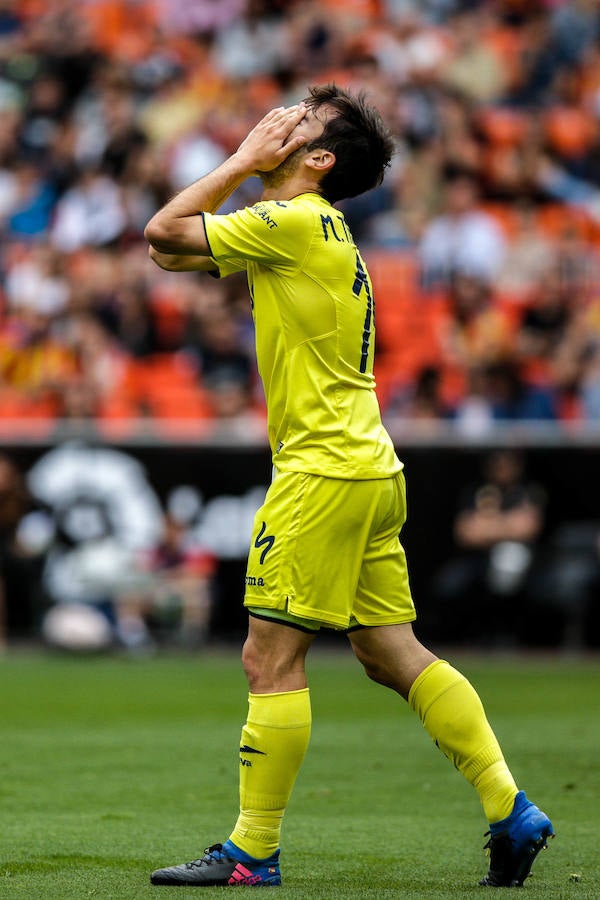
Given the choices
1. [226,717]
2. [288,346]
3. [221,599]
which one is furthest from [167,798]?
[221,599]

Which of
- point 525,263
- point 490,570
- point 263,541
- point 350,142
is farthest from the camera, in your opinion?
point 525,263

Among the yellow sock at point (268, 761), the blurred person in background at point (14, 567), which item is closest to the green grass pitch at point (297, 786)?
the yellow sock at point (268, 761)

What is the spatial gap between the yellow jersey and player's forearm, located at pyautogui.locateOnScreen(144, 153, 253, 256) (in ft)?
0.15

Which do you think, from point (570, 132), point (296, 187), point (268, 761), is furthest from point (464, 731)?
point (570, 132)

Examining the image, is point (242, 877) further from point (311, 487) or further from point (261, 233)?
point (261, 233)

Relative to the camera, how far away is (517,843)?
4.64 metres

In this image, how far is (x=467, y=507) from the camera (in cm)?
1407

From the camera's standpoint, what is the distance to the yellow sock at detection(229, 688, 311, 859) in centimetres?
467

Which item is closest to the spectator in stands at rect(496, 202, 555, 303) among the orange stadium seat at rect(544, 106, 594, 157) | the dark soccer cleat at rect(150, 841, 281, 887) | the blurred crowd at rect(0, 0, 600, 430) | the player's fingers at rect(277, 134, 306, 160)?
the blurred crowd at rect(0, 0, 600, 430)

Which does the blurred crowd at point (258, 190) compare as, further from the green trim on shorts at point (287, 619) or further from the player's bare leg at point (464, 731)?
the green trim on shorts at point (287, 619)

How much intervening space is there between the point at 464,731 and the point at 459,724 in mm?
26

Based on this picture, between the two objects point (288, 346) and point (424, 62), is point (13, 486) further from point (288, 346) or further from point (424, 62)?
point (288, 346)

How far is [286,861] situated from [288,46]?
15.0 metres

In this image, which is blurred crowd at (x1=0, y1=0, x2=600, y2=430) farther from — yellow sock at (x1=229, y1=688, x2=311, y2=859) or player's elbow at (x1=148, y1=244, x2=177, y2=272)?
yellow sock at (x1=229, y1=688, x2=311, y2=859)
